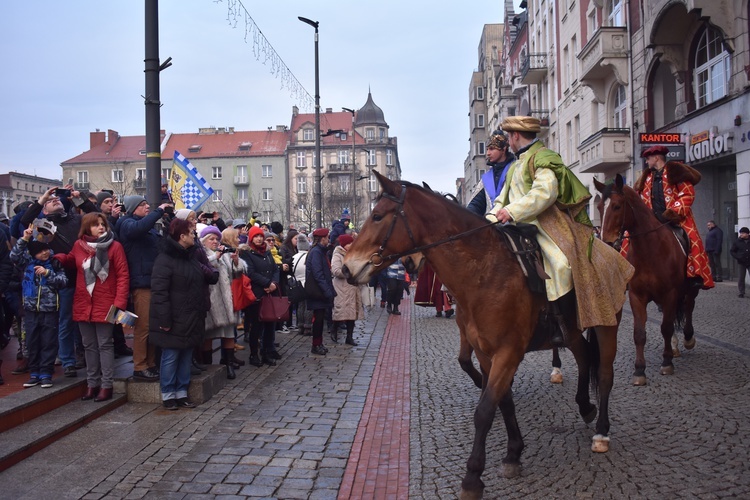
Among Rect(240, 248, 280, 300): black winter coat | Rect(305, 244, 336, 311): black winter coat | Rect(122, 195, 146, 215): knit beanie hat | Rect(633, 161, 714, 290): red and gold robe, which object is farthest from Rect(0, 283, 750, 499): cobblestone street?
Rect(122, 195, 146, 215): knit beanie hat

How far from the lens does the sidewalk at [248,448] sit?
15.6 feet

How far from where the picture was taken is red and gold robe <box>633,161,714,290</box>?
8.48 m

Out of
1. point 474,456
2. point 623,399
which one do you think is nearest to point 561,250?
point 474,456

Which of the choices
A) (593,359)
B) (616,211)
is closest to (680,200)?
(616,211)

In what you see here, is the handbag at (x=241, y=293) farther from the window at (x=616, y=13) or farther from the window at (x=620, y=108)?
the window at (x=616, y=13)

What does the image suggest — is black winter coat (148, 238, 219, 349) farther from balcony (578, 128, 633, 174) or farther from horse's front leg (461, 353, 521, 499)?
balcony (578, 128, 633, 174)

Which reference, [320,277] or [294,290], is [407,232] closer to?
[320,277]

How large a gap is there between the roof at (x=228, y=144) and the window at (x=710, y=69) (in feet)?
234

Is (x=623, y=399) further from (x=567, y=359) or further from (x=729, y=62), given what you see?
(x=729, y=62)

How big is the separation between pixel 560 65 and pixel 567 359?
33285 millimetres

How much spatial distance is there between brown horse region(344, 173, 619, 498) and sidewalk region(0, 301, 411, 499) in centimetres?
103

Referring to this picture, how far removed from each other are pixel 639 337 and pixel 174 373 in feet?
17.1

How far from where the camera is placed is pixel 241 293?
A: 357 inches

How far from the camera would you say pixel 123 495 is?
4.61m
